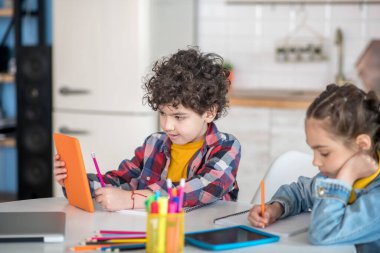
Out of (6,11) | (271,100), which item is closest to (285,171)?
(271,100)

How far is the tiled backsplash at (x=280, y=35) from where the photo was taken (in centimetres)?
421

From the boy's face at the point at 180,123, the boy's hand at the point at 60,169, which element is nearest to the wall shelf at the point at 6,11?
the boy's face at the point at 180,123

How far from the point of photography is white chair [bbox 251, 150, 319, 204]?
2176 mm

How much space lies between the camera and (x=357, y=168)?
1.61 metres

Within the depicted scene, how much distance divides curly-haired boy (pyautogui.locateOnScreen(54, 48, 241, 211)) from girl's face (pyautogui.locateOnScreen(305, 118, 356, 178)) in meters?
0.40

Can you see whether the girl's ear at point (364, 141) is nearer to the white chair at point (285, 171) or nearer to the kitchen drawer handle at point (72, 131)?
the white chair at point (285, 171)

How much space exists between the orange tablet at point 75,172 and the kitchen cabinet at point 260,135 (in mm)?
2046

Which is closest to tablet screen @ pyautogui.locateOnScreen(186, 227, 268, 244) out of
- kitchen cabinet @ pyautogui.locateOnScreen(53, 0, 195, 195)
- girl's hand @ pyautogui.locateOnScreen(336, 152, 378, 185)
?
girl's hand @ pyautogui.locateOnScreen(336, 152, 378, 185)

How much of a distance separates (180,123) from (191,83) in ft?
0.48

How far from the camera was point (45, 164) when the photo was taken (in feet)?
14.1

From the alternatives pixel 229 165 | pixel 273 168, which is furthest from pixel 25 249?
A: pixel 273 168

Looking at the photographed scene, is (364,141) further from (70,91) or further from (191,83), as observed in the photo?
(70,91)

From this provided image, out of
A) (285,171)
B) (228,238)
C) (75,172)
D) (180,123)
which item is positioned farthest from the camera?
(285,171)

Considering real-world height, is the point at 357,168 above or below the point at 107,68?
below
